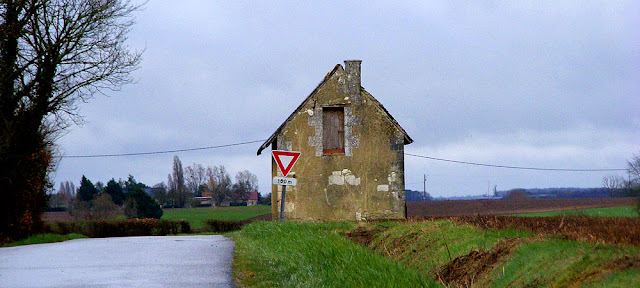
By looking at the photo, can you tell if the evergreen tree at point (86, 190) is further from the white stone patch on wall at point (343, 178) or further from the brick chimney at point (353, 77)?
the white stone patch on wall at point (343, 178)

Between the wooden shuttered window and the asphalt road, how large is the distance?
10.8 meters

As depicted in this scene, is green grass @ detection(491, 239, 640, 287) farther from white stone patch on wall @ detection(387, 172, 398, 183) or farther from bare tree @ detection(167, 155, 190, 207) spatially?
bare tree @ detection(167, 155, 190, 207)

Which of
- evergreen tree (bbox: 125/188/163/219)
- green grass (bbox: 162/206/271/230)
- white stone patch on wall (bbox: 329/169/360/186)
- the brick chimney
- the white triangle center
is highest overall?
the brick chimney

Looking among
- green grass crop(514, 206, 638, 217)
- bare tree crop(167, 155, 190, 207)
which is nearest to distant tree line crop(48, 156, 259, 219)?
bare tree crop(167, 155, 190, 207)

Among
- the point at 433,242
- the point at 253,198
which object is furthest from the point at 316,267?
the point at 253,198

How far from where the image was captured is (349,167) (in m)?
25.3

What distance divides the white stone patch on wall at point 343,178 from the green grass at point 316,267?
11.9 meters

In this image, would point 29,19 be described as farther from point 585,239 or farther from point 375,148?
point 585,239

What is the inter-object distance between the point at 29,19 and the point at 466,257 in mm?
18693

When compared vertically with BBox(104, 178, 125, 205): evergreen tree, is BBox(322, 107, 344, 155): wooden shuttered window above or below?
above

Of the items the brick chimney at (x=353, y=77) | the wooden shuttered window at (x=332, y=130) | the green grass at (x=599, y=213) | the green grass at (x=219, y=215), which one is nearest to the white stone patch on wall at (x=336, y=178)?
the wooden shuttered window at (x=332, y=130)

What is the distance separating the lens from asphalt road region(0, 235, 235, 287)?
29.5ft

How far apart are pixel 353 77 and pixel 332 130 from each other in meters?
2.14

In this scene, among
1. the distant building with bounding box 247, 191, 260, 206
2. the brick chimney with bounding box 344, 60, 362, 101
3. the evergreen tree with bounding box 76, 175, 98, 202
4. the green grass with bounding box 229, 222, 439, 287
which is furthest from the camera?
the distant building with bounding box 247, 191, 260, 206
